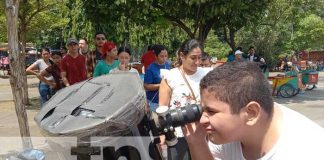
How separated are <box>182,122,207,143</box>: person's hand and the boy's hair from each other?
333 mm

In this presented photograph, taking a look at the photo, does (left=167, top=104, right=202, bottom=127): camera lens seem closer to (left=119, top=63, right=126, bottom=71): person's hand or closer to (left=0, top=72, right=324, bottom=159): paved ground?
(left=119, top=63, right=126, bottom=71): person's hand

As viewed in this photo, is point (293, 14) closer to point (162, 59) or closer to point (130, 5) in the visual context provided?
point (130, 5)

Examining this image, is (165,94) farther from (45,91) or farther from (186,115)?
(45,91)

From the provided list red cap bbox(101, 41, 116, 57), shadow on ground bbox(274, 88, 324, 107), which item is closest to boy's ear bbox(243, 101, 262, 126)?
red cap bbox(101, 41, 116, 57)

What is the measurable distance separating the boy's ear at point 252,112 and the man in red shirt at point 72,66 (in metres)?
4.50

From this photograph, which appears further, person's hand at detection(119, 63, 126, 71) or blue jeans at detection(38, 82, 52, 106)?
blue jeans at detection(38, 82, 52, 106)

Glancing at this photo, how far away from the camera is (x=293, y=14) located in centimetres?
2023

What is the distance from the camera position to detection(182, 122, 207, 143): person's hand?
1.91 metres

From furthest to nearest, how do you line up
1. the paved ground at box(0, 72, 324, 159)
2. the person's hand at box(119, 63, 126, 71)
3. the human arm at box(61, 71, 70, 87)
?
1. the paved ground at box(0, 72, 324, 159)
2. the human arm at box(61, 71, 70, 87)
3. the person's hand at box(119, 63, 126, 71)

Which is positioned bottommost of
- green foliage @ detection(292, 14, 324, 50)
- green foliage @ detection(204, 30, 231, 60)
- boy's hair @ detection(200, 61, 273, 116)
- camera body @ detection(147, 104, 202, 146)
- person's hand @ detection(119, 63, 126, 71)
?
green foliage @ detection(204, 30, 231, 60)

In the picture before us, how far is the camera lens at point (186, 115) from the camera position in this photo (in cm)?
188

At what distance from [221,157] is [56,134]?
35.4 inches

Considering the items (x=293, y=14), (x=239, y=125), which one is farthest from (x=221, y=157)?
(x=293, y=14)

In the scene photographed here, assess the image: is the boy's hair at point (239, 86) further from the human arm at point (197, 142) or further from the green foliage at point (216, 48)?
the green foliage at point (216, 48)
